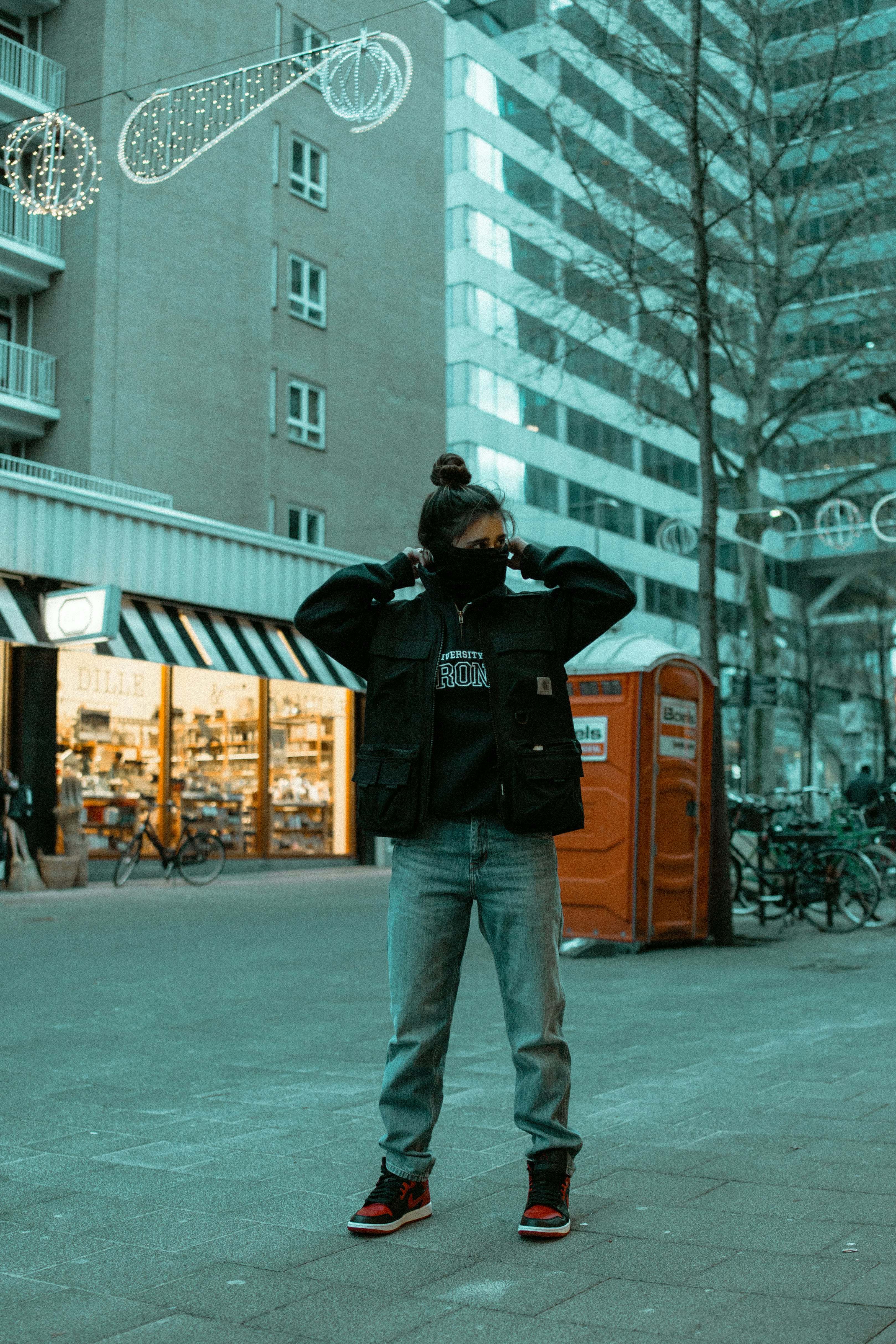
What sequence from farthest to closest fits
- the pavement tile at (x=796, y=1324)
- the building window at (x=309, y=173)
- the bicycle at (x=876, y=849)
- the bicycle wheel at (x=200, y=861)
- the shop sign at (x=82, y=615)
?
the building window at (x=309, y=173) → the bicycle wheel at (x=200, y=861) → the shop sign at (x=82, y=615) → the bicycle at (x=876, y=849) → the pavement tile at (x=796, y=1324)

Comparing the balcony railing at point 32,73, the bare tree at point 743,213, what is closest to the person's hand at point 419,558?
the bare tree at point 743,213

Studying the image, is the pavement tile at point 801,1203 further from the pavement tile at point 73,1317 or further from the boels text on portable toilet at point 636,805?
the boels text on portable toilet at point 636,805

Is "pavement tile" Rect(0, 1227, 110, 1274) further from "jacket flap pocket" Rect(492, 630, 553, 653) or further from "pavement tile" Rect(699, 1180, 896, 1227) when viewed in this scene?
"jacket flap pocket" Rect(492, 630, 553, 653)

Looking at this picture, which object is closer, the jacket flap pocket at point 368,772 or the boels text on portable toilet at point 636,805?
the jacket flap pocket at point 368,772

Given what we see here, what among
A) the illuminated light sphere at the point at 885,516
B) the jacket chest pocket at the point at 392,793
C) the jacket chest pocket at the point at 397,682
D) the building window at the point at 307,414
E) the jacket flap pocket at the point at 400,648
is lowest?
the jacket chest pocket at the point at 392,793

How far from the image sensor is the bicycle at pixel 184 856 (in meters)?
19.5

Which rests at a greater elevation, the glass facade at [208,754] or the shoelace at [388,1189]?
the glass facade at [208,754]

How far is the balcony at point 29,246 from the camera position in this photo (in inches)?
880

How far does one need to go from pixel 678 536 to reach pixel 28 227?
20225 mm

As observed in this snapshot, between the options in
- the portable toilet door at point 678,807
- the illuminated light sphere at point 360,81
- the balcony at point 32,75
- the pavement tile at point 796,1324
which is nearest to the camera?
the pavement tile at point 796,1324

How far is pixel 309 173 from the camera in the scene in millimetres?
27719

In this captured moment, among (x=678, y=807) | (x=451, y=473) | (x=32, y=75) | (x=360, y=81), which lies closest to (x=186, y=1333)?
(x=451, y=473)

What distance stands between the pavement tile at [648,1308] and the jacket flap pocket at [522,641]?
1.59 meters

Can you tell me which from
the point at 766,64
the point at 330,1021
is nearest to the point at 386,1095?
the point at 330,1021
